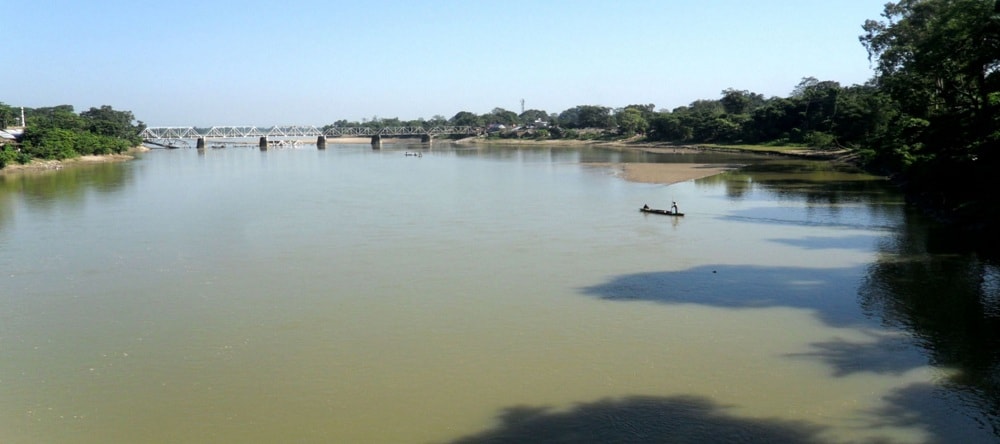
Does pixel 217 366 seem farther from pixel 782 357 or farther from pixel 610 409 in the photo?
pixel 782 357

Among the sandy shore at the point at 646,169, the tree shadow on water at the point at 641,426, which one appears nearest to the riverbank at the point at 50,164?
the sandy shore at the point at 646,169

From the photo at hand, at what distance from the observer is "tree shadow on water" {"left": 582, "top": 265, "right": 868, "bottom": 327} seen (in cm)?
1239

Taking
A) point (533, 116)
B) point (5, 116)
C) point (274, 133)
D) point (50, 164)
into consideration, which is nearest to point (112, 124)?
point (5, 116)

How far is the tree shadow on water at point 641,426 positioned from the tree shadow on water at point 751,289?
4296 millimetres

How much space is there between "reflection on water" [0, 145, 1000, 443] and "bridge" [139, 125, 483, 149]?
8110 centimetres

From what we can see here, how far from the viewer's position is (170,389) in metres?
9.14

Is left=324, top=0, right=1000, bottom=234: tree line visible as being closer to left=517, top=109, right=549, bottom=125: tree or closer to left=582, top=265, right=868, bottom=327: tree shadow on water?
left=582, top=265, right=868, bottom=327: tree shadow on water

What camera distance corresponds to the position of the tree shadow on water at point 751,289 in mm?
12391

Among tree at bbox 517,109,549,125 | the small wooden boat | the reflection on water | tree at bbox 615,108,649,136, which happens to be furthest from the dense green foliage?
tree at bbox 517,109,549,125

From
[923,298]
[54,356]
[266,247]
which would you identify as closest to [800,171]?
[923,298]

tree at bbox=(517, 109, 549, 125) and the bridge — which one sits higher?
tree at bbox=(517, 109, 549, 125)

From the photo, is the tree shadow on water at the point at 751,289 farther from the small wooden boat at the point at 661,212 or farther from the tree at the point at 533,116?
the tree at the point at 533,116

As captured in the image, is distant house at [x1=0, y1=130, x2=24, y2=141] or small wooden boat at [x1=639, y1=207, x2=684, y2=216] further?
distant house at [x1=0, y1=130, x2=24, y2=141]

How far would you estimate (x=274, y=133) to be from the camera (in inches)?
4628
